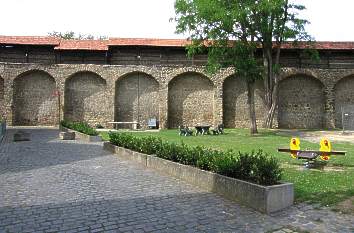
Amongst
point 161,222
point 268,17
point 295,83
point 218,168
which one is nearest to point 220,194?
point 218,168

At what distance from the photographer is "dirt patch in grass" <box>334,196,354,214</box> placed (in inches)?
209

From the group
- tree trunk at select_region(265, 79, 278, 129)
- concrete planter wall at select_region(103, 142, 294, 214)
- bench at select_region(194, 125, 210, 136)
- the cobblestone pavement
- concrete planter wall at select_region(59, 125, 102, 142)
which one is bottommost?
the cobblestone pavement

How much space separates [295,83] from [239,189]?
2520 cm

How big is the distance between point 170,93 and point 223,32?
836cm

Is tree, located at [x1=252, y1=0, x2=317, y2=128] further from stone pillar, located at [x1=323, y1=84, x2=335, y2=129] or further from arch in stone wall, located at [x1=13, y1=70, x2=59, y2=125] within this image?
arch in stone wall, located at [x1=13, y1=70, x2=59, y2=125]

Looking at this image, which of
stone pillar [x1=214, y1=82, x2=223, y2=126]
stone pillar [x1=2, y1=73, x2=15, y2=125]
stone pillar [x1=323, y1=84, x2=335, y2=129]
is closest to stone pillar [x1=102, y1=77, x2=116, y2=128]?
stone pillar [x1=2, y1=73, x2=15, y2=125]

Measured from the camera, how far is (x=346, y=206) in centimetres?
554

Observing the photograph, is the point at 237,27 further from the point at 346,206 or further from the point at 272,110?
the point at 346,206

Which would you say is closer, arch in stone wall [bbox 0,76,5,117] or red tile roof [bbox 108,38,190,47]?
arch in stone wall [bbox 0,76,5,117]

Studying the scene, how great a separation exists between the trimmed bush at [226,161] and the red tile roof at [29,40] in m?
21.2

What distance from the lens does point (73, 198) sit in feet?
20.3

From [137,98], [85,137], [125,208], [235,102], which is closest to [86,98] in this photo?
[137,98]

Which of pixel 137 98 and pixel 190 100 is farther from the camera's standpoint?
pixel 190 100

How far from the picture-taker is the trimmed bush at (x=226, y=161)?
571cm
